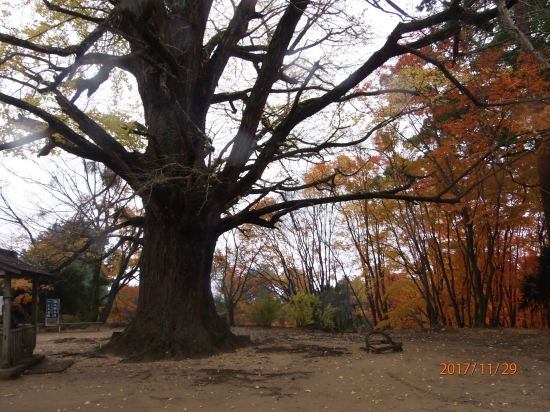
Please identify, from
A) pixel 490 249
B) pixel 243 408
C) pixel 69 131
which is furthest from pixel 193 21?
pixel 490 249

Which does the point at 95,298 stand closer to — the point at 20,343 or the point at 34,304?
the point at 34,304

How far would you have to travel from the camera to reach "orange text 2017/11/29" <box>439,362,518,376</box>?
6465 millimetres

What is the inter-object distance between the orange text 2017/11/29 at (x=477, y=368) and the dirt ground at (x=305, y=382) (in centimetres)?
2

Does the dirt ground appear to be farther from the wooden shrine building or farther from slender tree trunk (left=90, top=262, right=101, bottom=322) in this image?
slender tree trunk (left=90, top=262, right=101, bottom=322)

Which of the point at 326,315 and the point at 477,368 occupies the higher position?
the point at 477,368

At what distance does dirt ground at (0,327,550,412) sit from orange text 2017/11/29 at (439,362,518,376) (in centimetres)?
2

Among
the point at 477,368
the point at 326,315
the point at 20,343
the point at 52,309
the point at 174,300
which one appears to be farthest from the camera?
the point at 52,309

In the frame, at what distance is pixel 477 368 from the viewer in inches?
263

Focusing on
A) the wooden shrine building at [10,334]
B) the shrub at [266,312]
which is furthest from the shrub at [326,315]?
the wooden shrine building at [10,334]

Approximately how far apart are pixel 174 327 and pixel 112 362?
4.23 ft

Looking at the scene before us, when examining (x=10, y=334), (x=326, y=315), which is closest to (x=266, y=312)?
(x=326, y=315)

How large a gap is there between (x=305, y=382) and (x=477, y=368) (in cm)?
278

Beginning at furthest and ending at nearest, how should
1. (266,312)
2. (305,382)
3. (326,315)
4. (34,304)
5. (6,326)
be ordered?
(266,312) < (326,315) < (34,304) < (6,326) < (305,382)

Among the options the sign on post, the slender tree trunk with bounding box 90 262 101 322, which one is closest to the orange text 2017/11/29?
the sign on post
